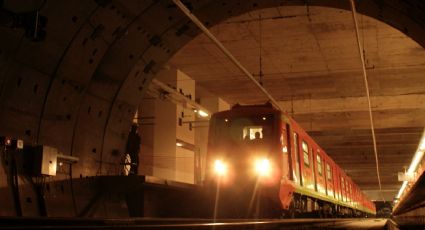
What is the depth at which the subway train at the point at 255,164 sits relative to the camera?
9.76m

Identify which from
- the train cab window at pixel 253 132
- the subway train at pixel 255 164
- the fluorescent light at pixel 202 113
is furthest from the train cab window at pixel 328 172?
the train cab window at pixel 253 132

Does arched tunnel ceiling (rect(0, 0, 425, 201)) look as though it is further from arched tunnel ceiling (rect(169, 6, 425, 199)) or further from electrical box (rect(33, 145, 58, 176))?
arched tunnel ceiling (rect(169, 6, 425, 199))

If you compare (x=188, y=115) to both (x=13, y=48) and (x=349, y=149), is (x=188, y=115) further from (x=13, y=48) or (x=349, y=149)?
(x=349, y=149)

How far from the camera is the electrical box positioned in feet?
21.3

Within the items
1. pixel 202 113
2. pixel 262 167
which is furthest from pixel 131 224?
pixel 202 113

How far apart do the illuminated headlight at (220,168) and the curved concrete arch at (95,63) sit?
2359mm

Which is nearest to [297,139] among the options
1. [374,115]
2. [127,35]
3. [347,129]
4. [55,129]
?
[127,35]

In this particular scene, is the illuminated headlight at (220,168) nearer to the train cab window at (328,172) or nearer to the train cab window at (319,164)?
the train cab window at (319,164)

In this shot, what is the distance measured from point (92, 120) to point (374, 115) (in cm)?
1739

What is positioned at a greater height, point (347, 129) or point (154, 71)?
point (347, 129)

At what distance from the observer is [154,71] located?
9.21 m

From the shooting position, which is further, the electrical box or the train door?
the train door

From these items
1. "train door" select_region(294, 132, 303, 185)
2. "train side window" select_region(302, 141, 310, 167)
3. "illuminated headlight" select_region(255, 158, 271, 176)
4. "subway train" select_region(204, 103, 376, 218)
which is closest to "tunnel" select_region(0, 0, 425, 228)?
"subway train" select_region(204, 103, 376, 218)

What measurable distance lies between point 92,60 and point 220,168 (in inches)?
160
